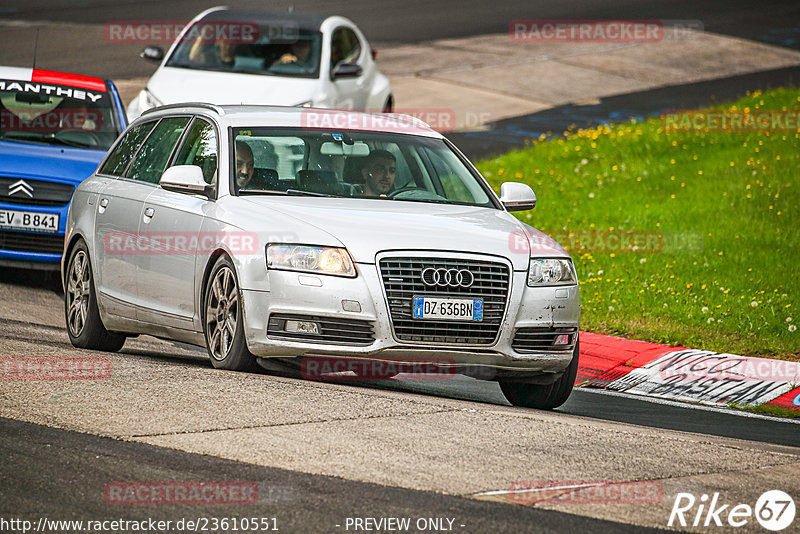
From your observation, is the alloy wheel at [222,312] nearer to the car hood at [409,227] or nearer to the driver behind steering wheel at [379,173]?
the car hood at [409,227]

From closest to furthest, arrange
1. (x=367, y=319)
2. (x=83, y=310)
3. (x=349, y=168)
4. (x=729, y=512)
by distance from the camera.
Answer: (x=729, y=512)
(x=367, y=319)
(x=349, y=168)
(x=83, y=310)

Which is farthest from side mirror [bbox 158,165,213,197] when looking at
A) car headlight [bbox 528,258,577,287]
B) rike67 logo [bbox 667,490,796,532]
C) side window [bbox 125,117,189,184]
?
rike67 logo [bbox 667,490,796,532]

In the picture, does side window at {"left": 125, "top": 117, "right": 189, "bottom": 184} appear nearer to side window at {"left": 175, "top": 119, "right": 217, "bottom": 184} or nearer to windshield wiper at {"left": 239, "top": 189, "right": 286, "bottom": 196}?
side window at {"left": 175, "top": 119, "right": 217, "bottom": 184}

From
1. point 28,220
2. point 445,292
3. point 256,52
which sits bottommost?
point 28,220

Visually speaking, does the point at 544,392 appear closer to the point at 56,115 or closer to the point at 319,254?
the point at 319,254

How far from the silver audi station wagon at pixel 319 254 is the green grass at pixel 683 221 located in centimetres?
337

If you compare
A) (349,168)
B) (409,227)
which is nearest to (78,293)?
(349,168)

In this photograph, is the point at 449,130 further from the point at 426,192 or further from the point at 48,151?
the point at 426,192

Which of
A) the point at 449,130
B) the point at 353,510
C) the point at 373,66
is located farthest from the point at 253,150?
the point at 449,130

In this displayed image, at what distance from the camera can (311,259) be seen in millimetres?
8312

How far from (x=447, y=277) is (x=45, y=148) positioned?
6.73 m

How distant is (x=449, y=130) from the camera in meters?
23.2

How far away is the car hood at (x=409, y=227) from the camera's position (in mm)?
8359

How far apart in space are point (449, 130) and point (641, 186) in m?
5.11
